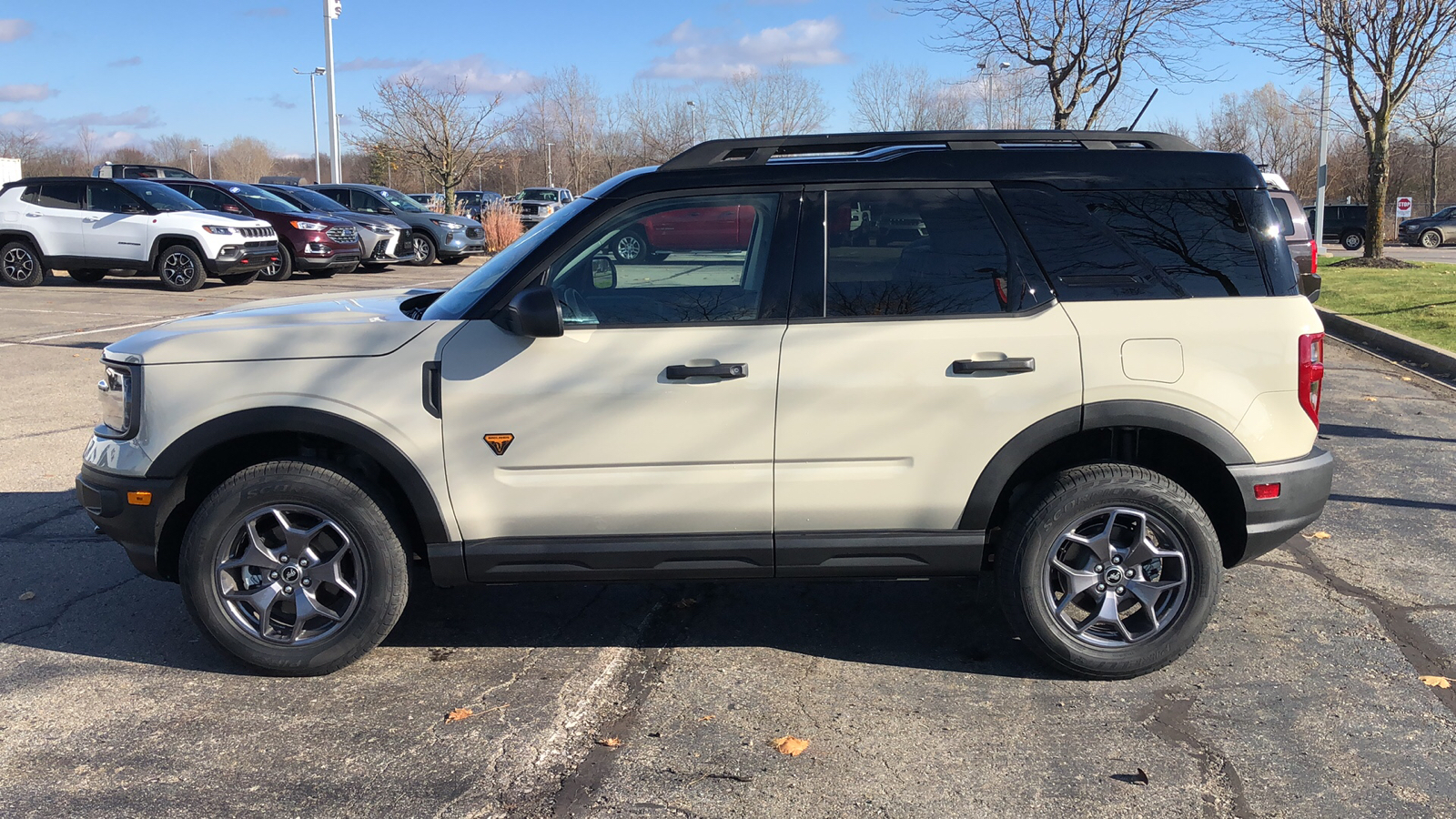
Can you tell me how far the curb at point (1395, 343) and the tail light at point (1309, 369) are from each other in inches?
313

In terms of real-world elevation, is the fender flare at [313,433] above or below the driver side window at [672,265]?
below

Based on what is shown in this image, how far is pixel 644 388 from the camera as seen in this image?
3.74 meters

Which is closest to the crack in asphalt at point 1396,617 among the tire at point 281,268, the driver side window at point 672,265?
the driver side window at point 672,265

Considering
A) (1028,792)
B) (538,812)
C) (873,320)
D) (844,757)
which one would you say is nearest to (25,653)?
(538,812)

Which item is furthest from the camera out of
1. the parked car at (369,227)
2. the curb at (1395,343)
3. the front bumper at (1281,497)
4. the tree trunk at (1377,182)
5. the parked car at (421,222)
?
the parked car at (421,222)

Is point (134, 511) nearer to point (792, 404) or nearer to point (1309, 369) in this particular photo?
point (792, 404)

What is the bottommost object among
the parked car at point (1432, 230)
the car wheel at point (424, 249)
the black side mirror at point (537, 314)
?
the black side mirror at point (537, 314)

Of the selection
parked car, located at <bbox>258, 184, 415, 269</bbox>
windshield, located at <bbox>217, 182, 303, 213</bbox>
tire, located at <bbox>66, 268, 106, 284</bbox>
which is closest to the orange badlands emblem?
windshield, located at <bbox>217, 182, 303, 213</bbox>

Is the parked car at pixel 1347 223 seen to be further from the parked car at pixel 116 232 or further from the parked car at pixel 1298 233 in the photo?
the parked car at pixel 116 232

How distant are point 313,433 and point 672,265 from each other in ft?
4.54

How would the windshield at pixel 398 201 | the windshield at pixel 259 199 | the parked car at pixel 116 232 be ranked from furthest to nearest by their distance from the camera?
the windshield at pixel 398 201 < the windshield at pixel 259 199 < the parked car at pixel 116 232

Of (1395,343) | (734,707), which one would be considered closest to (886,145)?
(734,707)

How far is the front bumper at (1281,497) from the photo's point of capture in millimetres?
3865

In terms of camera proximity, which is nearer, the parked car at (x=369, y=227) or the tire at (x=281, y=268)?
the tire at (x=281, y=268)
